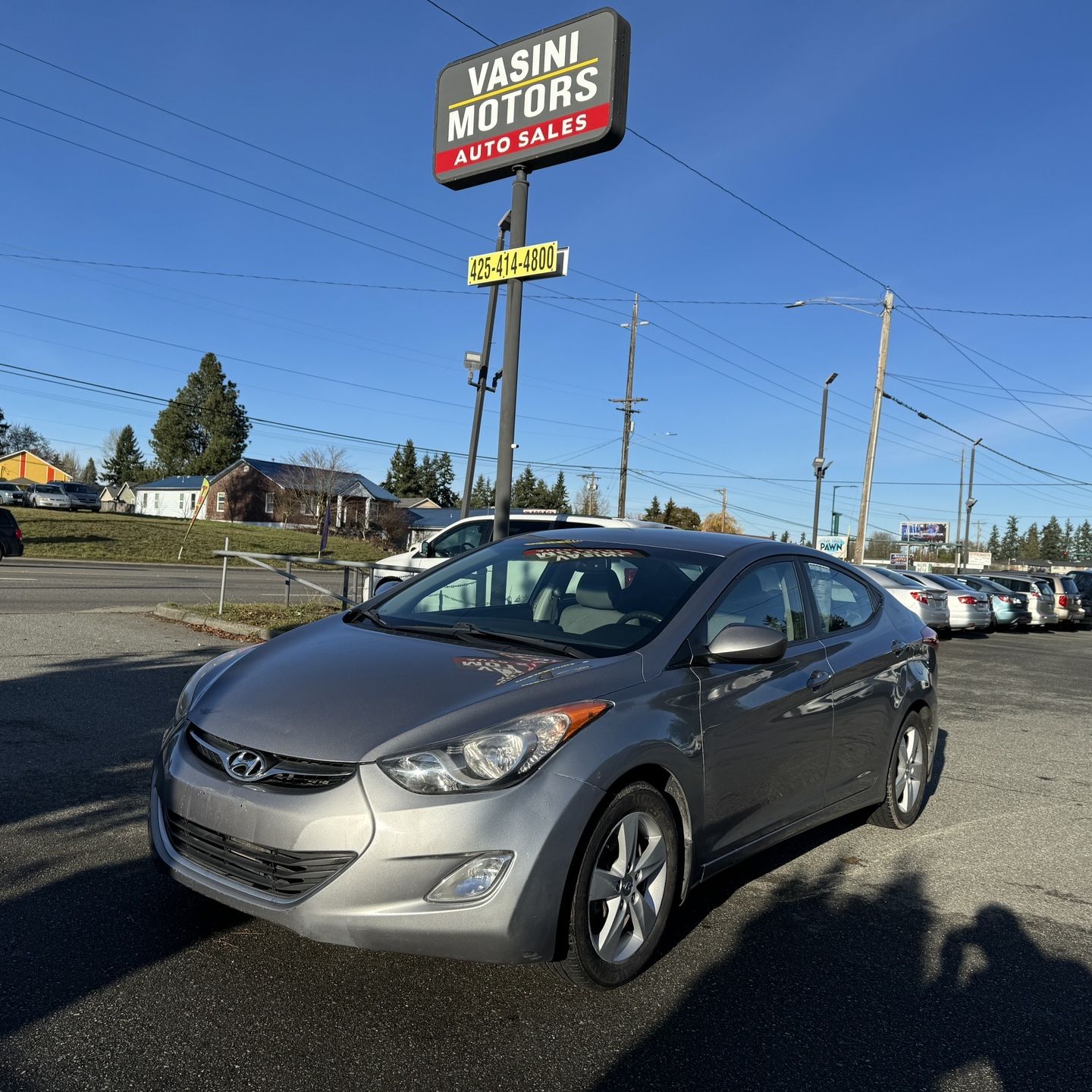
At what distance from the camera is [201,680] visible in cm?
390

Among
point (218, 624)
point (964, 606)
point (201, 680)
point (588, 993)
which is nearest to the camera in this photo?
point (588, 993)

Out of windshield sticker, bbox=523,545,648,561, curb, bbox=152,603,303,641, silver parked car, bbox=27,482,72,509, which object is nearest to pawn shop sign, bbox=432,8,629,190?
curb, bbox=152,603,303,641

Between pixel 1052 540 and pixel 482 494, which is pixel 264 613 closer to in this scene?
pixel 482 494

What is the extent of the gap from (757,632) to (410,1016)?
1.87 meters

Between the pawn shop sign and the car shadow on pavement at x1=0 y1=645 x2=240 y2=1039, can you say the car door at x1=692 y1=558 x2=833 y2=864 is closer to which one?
the car shadow on pavement at x1=0 y1=645 x2=240 y2=1039

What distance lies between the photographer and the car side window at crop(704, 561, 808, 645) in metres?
4.18

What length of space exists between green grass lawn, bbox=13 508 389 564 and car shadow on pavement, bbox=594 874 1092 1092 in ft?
78.8

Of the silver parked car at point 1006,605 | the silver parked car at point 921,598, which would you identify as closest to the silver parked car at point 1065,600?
the silver parked car at point 1006,605

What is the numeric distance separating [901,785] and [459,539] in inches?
375

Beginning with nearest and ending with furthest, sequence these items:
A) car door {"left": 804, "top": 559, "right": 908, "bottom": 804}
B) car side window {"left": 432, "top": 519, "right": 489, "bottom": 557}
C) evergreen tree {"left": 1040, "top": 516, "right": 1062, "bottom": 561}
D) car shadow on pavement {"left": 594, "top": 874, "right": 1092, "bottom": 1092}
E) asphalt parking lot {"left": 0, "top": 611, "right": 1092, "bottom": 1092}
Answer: asphalt parking lot {"left": 0, "top": 611, "right": 1092, "bottom": 1092}
car shadow on pavement {"left": 594, "top": 874, "right": 1092, "bottom": 1092}
car door {"left": 804, "top": 559, "right": 908, "bottom": 804}
car side window {"left": 432, "top": 519, "right": 489, "bottom": 557}
evergreen tree {"left": 1040, "top": 516, "right": 1062, "bottom": 561}

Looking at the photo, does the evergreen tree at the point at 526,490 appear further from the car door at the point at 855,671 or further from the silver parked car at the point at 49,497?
the car door at the point at 855,671

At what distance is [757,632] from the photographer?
385cm

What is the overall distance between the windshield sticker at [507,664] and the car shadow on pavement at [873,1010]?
1.22 metres

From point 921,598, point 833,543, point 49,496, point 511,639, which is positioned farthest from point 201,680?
point 49,496
